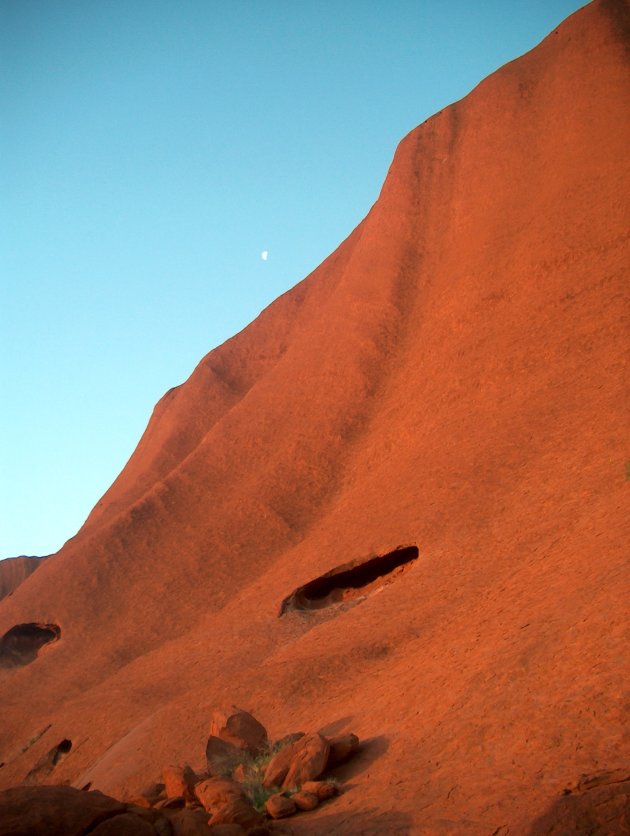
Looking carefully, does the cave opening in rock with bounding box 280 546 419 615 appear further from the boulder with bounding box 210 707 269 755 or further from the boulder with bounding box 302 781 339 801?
the boulder with bounding box 302 781 339 801

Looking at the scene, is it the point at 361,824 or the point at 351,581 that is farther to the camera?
the point at 351,581

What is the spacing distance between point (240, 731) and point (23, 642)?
18.6m

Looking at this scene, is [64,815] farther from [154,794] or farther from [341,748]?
[341,748]

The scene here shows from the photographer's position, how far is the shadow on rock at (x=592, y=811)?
4875 millimetres

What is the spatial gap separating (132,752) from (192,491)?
14.7 m

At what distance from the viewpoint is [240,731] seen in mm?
10641

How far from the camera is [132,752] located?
13.4m

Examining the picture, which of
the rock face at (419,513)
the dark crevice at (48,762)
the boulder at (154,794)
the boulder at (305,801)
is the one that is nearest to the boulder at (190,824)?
the rock face at (419,513)

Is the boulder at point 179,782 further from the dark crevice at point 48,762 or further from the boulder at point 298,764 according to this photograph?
the dark crevice at point 48,762

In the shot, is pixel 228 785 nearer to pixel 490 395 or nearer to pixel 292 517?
pixel 490 395

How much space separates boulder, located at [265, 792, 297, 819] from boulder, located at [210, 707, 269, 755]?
3243 millimetres

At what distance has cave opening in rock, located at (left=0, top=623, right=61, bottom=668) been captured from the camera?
2622 centimetres

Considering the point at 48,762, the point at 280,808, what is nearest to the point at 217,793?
the point at 280,808

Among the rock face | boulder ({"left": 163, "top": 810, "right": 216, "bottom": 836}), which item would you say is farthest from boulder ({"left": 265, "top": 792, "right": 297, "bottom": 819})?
boulder ({"left": 163, "top": 810, "right": 216, "bottom": 836})
